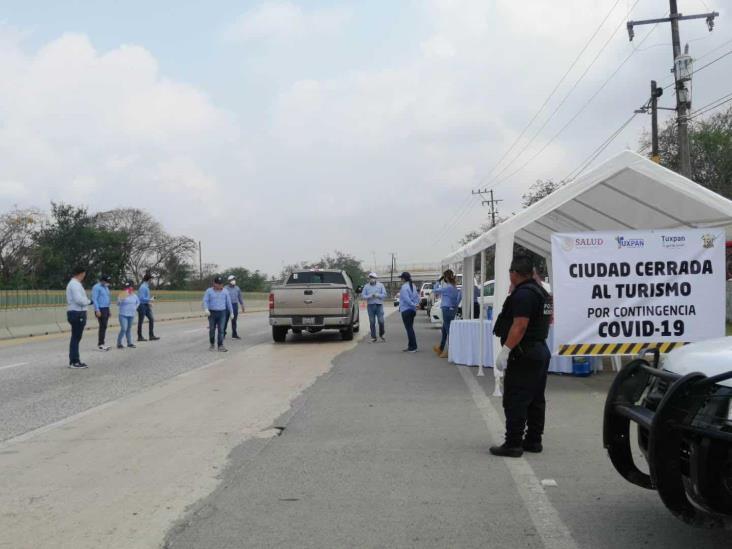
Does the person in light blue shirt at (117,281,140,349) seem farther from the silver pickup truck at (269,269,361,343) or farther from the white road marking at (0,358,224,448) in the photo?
the white road marking at (0,358,224,448)

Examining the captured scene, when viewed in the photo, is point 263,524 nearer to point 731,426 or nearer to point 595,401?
point 731,426

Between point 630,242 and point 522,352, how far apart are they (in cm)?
433

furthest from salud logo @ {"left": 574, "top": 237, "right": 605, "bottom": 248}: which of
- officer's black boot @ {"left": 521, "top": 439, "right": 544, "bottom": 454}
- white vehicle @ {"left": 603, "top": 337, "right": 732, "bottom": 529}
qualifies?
white vehicle @ {"left": 603, "top": 337, "right": 732, "bottom": 529}

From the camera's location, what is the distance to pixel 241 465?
5887 millimetres

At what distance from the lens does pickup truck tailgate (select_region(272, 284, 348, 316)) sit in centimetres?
1728

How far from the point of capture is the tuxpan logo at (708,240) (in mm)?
9500

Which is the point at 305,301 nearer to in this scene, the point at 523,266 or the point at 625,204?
the point at 625,204

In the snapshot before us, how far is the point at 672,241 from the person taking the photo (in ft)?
31.1

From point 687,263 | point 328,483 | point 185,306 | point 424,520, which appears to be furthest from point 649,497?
point 185,306

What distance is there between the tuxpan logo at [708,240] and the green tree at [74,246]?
55712mm

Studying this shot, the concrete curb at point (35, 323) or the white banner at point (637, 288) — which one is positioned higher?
the white banner at point (637, 288)

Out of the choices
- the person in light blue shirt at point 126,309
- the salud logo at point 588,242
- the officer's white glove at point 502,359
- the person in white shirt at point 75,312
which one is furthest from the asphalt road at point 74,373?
the salud logo at point 588,242

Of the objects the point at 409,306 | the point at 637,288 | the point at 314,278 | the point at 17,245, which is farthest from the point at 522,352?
the point at 17,245

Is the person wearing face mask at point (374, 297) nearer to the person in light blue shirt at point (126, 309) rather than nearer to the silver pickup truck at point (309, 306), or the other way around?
the silver pickup truck at point (309, 306)
